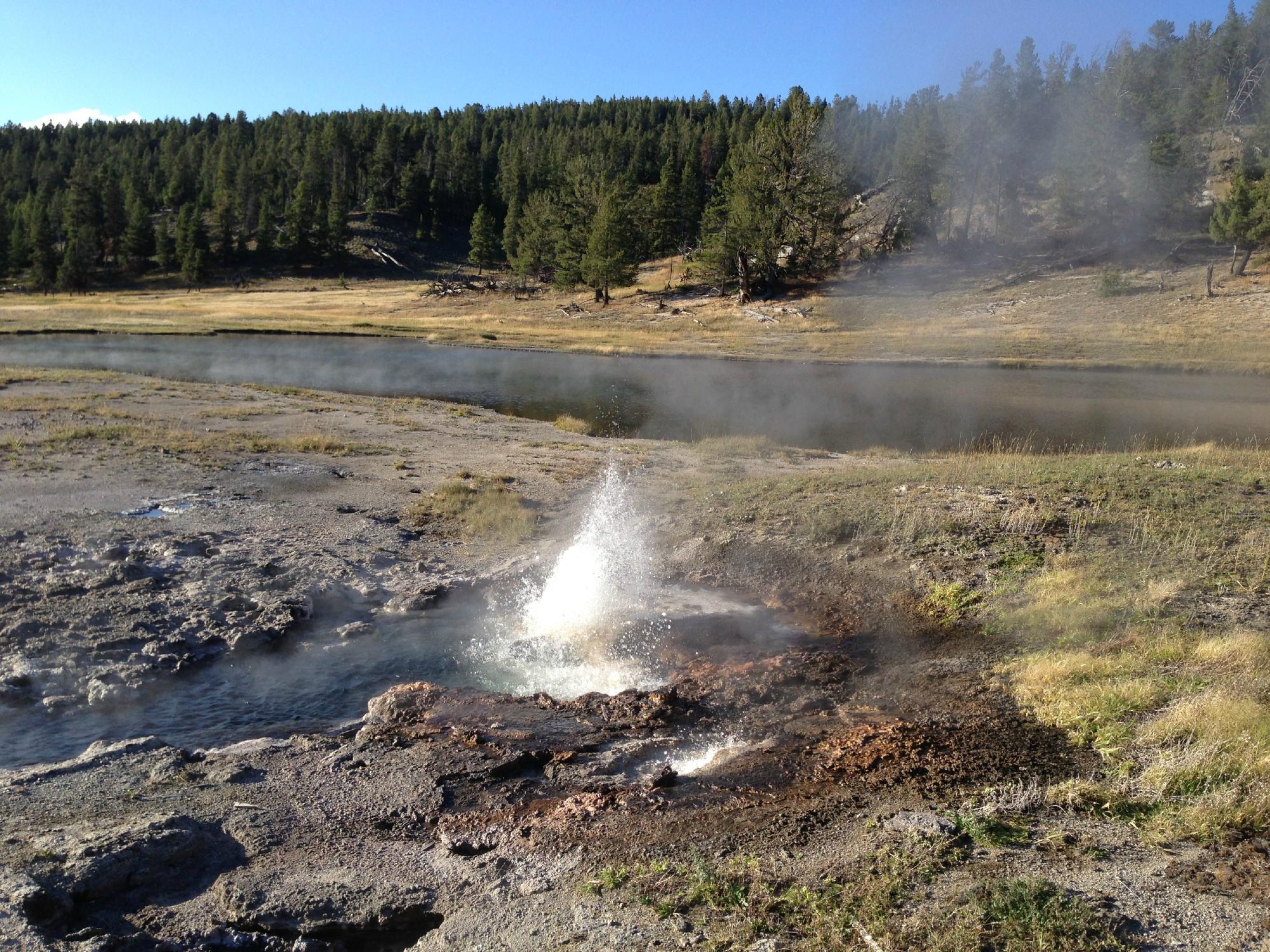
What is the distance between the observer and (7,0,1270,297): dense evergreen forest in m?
65.0

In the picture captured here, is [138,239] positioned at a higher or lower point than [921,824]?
higher

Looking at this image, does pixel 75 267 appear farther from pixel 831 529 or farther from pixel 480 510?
pixel 831 529

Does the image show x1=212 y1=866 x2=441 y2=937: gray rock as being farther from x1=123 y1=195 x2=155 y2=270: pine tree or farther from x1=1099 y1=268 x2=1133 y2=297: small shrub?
x1=123 y1=195 x2=155 y2=270: pine tree

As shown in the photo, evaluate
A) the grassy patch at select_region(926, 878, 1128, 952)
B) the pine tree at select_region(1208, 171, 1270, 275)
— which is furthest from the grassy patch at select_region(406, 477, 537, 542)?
the pine tree at select_region(1208, 171, 1270, 275)

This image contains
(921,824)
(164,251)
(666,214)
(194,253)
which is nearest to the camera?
(921,824)

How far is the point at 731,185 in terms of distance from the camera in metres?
66.3

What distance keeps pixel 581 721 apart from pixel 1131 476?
37.8 feet

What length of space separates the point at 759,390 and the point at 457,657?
1043 inches

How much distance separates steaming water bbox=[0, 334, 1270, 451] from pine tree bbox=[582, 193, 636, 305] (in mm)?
21244

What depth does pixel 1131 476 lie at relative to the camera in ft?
48.5

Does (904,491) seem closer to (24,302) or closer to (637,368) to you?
(637,368)

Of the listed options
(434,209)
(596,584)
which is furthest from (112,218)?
(596,584)

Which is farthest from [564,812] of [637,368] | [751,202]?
[751,202]

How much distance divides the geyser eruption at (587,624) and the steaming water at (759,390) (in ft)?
40.6
